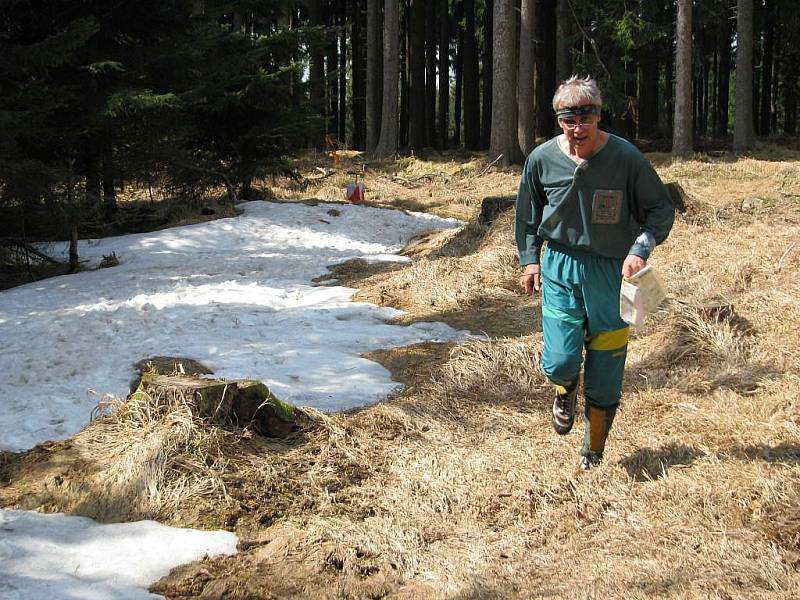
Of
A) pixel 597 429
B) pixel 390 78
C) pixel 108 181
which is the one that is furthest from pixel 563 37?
pixel 597 429

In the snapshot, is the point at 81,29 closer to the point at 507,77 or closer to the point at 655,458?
the point at 655,458

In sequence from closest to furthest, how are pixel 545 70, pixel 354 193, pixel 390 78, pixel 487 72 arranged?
pixel 354 193 → pixel 390 78 → pixel 545 70 → pixel 487 72

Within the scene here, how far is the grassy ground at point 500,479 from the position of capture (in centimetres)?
315

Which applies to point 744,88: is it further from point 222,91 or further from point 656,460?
point 656,460

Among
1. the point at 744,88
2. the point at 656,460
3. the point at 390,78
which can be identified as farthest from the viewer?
the point at 390,78

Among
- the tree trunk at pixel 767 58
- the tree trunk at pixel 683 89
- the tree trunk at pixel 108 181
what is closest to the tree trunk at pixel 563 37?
the tree trunk at pixel 683 89

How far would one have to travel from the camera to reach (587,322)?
3926 mm

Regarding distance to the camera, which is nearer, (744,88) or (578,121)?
(578,121)

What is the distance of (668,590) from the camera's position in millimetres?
2811

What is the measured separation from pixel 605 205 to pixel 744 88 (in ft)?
60.5

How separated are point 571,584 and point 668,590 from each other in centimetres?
35

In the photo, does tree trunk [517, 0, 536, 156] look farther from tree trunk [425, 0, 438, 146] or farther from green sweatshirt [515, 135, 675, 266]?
green sweatshirt [515, 135, 675, 266]

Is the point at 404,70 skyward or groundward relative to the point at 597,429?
skyward

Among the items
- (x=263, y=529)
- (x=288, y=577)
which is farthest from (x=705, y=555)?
(x=263, y=529)
